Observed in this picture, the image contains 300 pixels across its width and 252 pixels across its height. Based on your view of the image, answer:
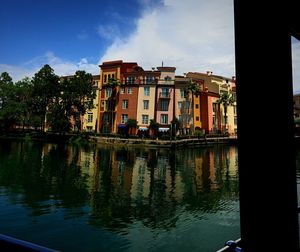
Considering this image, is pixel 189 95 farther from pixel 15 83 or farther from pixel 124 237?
pixel 124 237

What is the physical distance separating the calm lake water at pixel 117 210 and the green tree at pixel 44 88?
120 feet

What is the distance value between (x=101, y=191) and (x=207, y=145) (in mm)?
43447

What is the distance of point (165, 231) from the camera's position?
9.77 meters

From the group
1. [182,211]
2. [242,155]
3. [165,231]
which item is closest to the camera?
[242,155]

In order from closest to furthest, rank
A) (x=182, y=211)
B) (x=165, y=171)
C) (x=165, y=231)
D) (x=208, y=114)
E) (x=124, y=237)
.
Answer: (x=124, y=237)
(x=165, y=231)
(x=182, y=211)
(x=165, y=171)
(x=208, y=114)

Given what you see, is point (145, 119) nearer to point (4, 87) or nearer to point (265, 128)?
point (4, 87)

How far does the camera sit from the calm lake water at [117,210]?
888 cm

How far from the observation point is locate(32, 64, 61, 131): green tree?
5416 centimetres

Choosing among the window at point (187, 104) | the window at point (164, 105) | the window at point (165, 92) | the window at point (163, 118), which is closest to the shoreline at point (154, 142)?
the window at point (163, 118)

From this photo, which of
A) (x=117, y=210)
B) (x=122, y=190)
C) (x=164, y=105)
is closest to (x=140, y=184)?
(x=122, y=190)

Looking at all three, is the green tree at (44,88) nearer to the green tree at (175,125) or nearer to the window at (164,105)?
the window at (164,105)

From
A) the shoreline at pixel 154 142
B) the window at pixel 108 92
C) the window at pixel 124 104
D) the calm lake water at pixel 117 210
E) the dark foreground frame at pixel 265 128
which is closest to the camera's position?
the dark foreground frame at pixel 265 128

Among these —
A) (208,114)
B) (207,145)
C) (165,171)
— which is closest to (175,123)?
(207,145)

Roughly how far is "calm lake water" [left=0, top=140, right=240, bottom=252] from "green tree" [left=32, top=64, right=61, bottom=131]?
1444 inches
